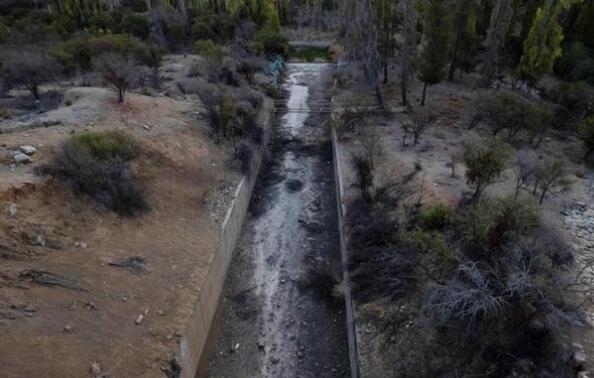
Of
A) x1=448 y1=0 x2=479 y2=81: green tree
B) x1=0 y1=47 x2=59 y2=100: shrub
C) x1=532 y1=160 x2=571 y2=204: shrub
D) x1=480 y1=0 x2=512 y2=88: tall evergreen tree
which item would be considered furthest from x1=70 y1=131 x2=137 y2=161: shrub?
x1=480 y1=0 x2=512 y2=88: tall evergreen tree

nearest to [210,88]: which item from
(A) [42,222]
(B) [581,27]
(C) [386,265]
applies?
(A) [42,222]

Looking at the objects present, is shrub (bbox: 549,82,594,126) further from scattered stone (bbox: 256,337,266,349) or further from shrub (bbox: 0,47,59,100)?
shrub (bbox: 0,47,59,100)

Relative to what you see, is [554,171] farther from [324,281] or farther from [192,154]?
[192,154]

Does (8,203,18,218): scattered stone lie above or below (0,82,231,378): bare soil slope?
above

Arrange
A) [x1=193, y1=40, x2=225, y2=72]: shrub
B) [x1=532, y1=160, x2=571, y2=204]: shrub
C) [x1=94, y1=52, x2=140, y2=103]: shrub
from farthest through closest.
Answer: [x1=193, y1=40, x2=225, y2=72]: shrub → [x1=94, y1=52, x2=140, y2=103]: shrub → [x1=532, y1=160, x2=571, y2=204]: shrub

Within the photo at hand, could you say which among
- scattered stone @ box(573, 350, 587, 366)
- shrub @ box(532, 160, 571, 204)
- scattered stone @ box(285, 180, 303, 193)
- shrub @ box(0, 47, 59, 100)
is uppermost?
shrub @ box(0, 47, 59, 100)

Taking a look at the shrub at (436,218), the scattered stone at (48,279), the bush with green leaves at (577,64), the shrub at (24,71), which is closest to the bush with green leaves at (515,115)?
the bush with green leaves at (577,64)

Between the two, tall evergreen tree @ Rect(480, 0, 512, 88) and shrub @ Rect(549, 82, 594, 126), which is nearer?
shrub @ Rect(549, 82, 594, 126)
